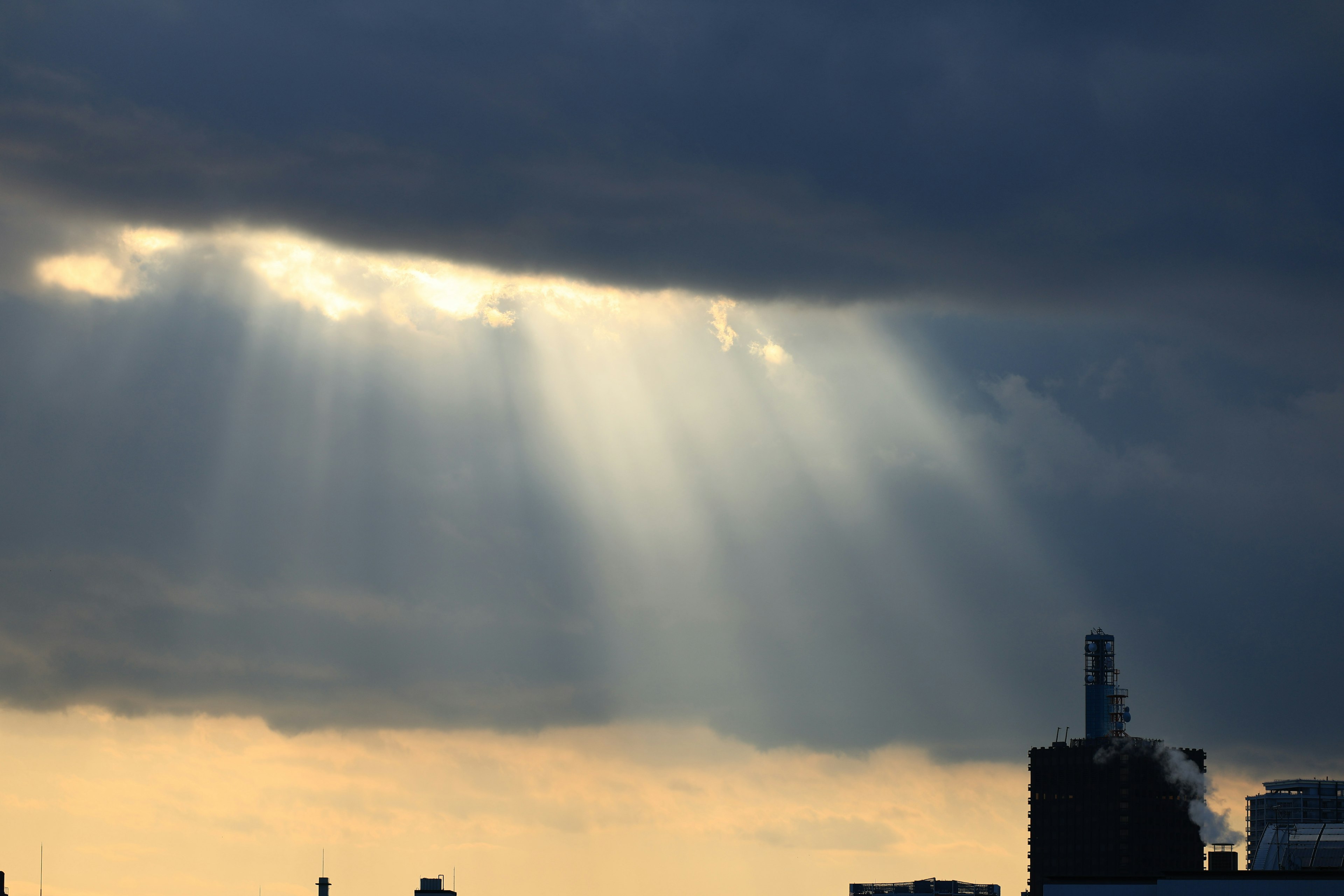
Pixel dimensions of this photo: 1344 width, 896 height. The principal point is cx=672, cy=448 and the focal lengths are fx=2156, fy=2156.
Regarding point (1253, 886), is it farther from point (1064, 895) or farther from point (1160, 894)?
point (1064, 895)

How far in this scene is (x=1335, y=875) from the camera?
178m

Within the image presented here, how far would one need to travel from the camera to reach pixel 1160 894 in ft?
596

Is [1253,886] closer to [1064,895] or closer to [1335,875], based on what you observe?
[1335,875]

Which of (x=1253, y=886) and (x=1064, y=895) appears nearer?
(x=1253, y=886)

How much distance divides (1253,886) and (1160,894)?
342 inches

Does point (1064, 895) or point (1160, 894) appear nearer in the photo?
point (1160, 894)

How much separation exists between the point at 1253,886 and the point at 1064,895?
72.1 ft

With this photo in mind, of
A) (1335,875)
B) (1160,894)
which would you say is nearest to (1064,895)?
(1160,894)

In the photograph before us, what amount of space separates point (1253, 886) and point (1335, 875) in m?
7.48

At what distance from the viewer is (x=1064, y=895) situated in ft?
636

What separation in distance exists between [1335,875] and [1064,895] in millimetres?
25754

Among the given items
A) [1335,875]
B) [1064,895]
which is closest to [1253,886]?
[1335,875]

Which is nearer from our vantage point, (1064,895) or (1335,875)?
(1335,875)
